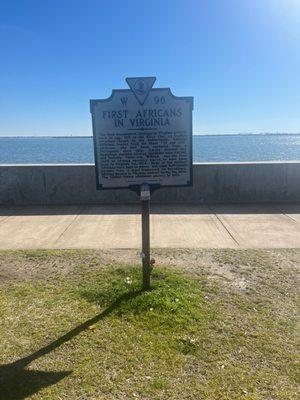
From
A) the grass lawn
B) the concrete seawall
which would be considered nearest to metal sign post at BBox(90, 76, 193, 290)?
the grass lawn

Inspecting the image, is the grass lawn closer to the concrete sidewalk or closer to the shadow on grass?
the shadow on grass

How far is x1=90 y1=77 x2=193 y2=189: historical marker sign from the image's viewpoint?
4.19 metres

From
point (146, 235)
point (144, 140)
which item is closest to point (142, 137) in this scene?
point (144, 140)

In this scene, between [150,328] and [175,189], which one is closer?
[150,328]

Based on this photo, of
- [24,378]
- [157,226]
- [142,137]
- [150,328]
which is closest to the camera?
[24,378]

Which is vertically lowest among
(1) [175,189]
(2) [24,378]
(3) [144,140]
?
(2) [24,378]

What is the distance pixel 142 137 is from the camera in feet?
14.0

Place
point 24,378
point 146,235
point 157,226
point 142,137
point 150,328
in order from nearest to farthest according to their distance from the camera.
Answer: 1. point 24,378
2. point 150,328
3. point 142,137
4. point 146,235
5. point 157,226

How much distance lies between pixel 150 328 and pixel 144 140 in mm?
1961

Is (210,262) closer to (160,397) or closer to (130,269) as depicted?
(130,269)

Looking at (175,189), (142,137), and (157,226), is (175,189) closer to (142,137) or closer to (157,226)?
(157,226)

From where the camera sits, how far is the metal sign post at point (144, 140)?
419cm

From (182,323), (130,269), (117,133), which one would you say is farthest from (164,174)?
(182,323)

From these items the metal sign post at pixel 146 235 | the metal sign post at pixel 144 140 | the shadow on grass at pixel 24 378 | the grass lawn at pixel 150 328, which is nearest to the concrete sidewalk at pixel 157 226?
the grass lawn at pixel 150 328
